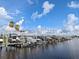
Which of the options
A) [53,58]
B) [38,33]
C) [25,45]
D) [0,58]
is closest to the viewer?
[0,58]

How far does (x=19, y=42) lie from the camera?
920 inches

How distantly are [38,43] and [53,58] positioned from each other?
10.1m

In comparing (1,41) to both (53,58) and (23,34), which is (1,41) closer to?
(23,34)

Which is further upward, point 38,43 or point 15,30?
point 15,30

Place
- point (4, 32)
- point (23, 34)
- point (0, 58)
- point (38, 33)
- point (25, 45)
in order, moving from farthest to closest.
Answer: point (38, 33) < point (23, 34) < point (4, 32) < point (25, 45) < point (0, 58)

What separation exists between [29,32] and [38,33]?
1119 mm

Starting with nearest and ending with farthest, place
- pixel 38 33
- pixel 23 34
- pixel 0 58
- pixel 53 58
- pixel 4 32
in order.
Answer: pixel 0 58, pixel 53 58, pixel 4 32, pixel 23 34, pixel 38 33

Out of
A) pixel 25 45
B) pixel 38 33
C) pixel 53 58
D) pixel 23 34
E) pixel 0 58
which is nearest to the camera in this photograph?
pixel 0 58

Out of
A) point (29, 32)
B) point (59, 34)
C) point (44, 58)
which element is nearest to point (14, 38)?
point (29, 32)

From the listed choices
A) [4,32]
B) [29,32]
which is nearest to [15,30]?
[29,32]

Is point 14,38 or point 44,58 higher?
point 14,38

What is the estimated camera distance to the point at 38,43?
25.0 meters

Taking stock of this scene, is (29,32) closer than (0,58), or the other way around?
(0,58)

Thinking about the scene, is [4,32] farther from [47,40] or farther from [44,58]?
[44,58]
